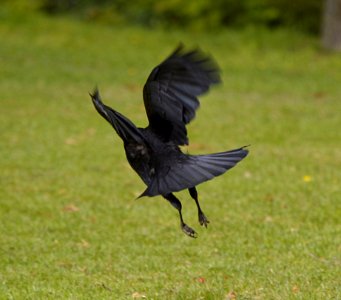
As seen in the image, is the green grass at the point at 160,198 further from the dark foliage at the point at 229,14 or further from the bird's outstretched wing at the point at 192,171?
the dark foliage at the point at 229,14

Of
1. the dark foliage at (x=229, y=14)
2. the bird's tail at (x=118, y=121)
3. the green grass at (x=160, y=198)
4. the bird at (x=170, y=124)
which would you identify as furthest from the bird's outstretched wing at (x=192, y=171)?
the dark foliage at (x=229, y=14)

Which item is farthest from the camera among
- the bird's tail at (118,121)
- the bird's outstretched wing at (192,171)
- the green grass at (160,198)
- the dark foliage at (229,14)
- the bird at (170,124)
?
the dark foliage at (229,14)

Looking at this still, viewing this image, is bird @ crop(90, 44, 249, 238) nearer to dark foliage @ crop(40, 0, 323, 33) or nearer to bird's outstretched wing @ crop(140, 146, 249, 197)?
bird's outstretched wing @ crop(140, 146, 249, 197)

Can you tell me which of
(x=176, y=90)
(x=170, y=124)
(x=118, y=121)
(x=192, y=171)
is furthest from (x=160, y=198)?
(x=192, y=171)

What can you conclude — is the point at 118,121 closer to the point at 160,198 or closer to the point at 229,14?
the point at 160,198

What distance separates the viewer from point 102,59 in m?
18.6

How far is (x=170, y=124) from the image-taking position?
17.7 ft

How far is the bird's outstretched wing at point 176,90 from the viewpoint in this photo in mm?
5105

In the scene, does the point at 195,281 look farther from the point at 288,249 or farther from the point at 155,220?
the point at 155,220

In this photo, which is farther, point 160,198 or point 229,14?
point 229,14

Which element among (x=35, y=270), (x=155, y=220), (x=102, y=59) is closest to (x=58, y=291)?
(x=35, y=270)

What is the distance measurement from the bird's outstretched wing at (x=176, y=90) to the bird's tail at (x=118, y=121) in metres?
0.19

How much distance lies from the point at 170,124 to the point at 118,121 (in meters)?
0.38

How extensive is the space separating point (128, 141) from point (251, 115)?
8.29 metres
